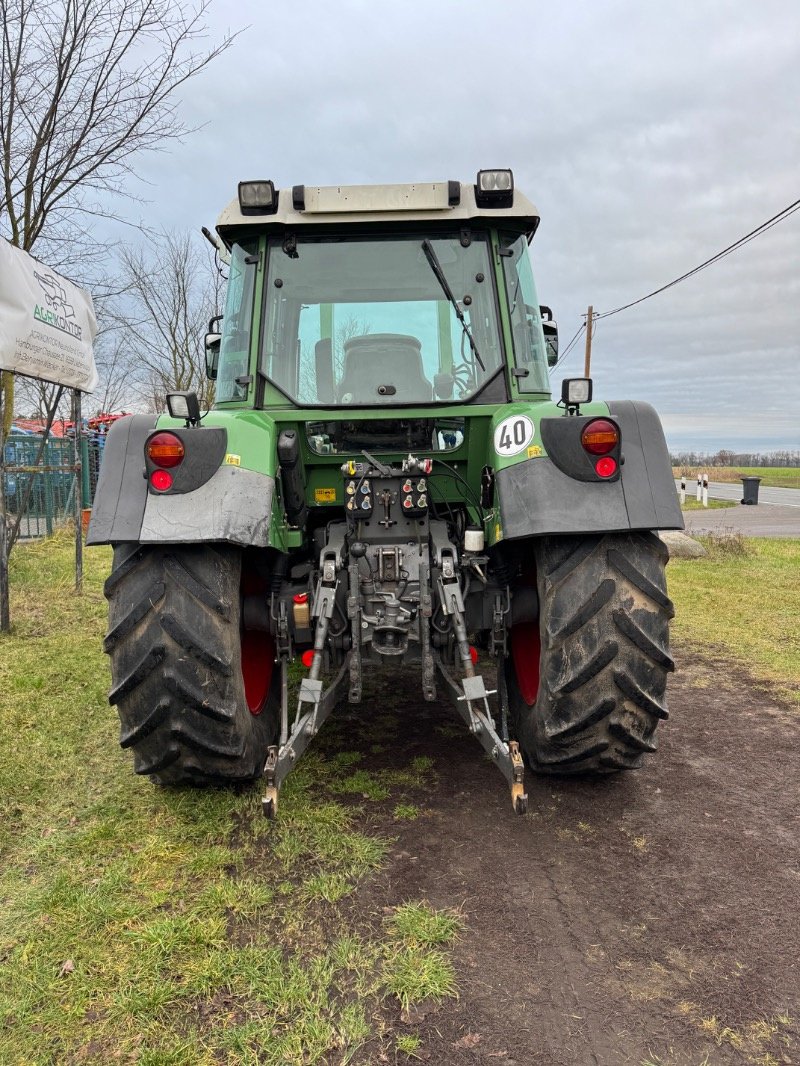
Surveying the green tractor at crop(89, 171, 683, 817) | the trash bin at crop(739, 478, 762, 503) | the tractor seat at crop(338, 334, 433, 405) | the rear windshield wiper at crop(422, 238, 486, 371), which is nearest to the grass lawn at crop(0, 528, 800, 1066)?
the green tractor at crop(89, 171, 683, 817)

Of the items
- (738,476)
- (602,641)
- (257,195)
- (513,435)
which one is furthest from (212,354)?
(738,476)

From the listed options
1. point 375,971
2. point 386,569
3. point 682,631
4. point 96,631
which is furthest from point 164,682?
point 682,631

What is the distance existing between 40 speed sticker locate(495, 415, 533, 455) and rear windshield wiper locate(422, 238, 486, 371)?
1.88 ft

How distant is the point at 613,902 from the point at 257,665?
1946 millimetres

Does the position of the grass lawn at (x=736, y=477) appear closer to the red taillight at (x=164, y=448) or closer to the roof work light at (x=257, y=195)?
the roof work light at (x=257, y=195)

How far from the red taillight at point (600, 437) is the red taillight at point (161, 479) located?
1.60 m

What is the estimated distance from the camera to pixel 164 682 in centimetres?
285

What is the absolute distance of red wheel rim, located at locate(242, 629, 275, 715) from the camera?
143 inches

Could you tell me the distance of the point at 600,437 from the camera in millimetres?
2891

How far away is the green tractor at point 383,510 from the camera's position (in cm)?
289

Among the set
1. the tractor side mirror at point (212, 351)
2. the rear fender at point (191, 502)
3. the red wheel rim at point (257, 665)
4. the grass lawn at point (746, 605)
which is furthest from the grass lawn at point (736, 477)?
the rear fender at point (191, 502)

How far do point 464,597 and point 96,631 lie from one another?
4444 mm

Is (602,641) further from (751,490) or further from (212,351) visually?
(751,490)

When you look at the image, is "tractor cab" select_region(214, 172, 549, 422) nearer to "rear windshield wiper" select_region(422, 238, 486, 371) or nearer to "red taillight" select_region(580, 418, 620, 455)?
"rear windshield wiper" select_region(422, 238, 486, 371)
